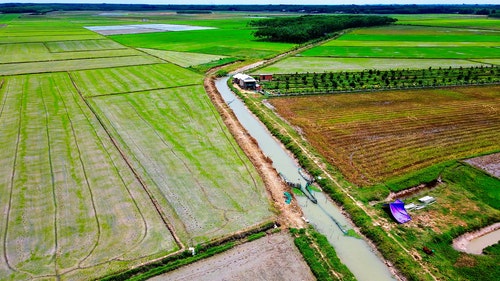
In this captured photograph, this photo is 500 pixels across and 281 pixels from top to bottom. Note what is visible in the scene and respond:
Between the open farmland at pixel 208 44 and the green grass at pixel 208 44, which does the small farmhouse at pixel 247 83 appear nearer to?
the open farmland at pixel 208 44

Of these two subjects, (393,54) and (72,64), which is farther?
(393,54)

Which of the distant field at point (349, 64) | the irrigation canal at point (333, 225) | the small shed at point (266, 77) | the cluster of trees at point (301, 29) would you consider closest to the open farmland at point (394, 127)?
the irrigation canal at point (333, 225)

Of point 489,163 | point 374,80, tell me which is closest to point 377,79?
point 374,80

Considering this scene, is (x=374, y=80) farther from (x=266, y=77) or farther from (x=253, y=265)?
(x=253, y=265)

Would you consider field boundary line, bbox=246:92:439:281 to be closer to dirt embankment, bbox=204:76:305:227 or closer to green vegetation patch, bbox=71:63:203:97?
dirt embankment, bbox=204:76:305:227

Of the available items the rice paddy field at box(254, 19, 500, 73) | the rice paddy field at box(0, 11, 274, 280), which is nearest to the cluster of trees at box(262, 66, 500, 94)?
the rice paddy field at box(254, 19, 500, 73)

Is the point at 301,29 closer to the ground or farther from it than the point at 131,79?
farther from it
